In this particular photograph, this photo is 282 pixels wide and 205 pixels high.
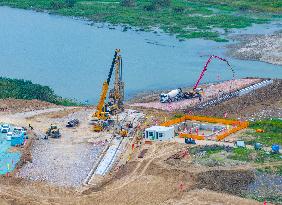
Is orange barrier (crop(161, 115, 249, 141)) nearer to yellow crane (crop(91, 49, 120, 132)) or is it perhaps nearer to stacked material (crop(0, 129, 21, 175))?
yellow crane (crop(91, 49, 120, 132))

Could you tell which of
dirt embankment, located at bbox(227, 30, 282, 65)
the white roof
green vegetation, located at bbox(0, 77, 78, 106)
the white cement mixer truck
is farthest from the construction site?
dirt embankment, located at bbox(227, 30, 282, 65)

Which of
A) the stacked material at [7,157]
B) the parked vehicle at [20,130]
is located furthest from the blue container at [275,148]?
the parked vehicle at [20,130]

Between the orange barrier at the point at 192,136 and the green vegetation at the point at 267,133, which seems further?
the orange barrier at the point at 192,136

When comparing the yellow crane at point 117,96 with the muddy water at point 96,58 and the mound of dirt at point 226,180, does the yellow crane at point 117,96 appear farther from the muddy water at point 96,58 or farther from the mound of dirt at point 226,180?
the mound of dirt at point 226,180

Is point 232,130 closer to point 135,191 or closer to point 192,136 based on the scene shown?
→ point 192,136

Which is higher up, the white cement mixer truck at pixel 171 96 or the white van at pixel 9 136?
the white van at pixel 9 136

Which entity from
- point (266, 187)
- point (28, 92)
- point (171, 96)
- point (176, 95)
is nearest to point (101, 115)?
point (171, 96)

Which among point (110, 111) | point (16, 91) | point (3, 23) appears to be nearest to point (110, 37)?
point (3, 23)
